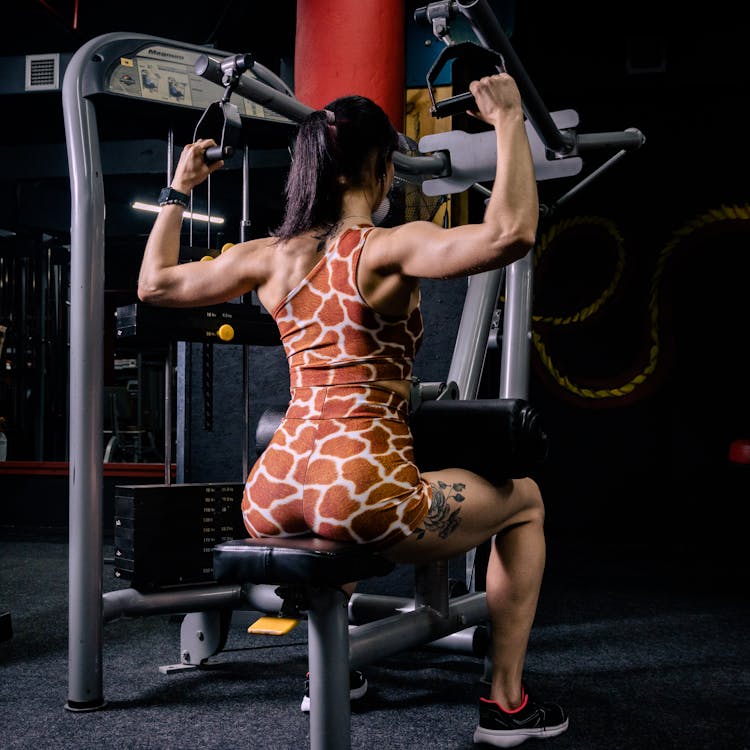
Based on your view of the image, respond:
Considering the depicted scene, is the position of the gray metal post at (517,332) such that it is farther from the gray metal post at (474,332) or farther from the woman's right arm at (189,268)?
the woman's right arm at (189,268)

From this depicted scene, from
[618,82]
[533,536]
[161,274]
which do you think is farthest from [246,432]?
[618,82]

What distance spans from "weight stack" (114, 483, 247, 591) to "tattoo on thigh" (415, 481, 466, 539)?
1026mm

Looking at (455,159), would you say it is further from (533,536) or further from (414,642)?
(414,642)

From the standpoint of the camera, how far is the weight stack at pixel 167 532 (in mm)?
2250

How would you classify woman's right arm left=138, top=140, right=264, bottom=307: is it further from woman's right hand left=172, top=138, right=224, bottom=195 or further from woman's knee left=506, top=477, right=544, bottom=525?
woman's knee left=506, top=477, right=544, bottom=525

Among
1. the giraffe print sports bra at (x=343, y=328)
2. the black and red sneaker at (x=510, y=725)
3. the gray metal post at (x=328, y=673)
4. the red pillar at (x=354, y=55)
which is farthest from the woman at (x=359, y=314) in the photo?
the red pillar at (x=354, y=55)

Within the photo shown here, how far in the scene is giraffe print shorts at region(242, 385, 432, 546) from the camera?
1403 millimetres

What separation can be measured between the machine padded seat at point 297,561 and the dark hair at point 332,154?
0.60 m

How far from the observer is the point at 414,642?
6.02ft

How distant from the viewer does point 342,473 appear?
1410mm

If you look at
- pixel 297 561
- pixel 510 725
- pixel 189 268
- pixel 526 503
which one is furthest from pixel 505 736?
pixel 189 268

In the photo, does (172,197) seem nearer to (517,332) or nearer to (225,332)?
(225,332)

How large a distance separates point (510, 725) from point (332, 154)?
48.8 inches

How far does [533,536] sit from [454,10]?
1.05 metres
